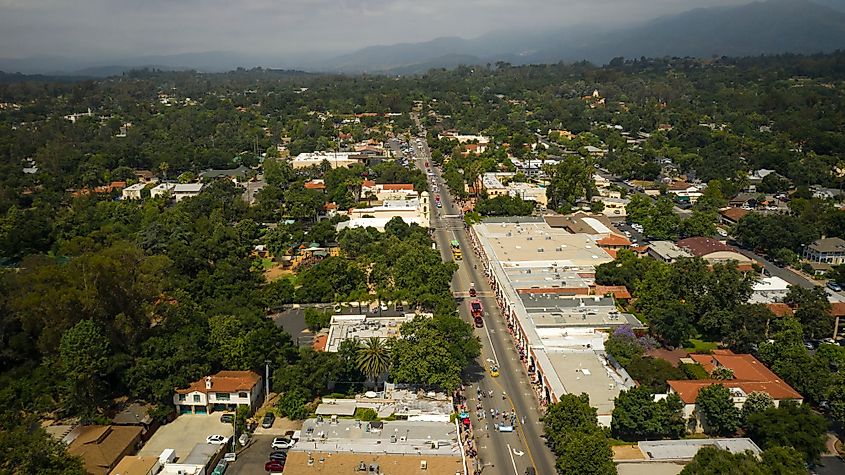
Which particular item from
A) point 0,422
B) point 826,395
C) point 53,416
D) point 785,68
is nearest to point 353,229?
point 53,416

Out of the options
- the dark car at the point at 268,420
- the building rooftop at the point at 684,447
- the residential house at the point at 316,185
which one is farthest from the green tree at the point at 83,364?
the residential house at the point at 316,185

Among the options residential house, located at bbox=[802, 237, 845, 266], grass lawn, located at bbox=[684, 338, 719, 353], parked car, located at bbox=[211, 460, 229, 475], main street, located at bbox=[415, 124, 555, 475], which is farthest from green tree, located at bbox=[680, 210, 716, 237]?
parked car, located at bbox=[211, 460, 229, 475]

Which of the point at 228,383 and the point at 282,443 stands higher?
the point at 228,383

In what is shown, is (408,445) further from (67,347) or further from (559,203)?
(559,203)

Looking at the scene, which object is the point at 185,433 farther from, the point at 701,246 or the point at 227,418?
the point at 701,246

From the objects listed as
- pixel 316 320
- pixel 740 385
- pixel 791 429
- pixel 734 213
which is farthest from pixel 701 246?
pixel 316 320

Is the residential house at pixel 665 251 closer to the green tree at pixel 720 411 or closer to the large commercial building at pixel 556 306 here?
the large commercial building at pixel 556 306

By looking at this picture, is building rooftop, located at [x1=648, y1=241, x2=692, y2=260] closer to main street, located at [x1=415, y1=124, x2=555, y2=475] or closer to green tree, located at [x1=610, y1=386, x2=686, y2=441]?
main street, located at [x1=415, y1=124, x2=555, y2=475]
